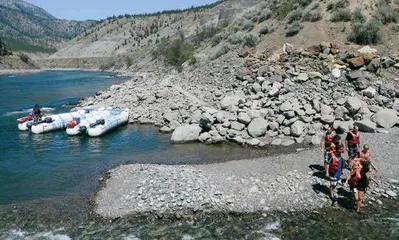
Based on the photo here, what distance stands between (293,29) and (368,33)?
7210 mm

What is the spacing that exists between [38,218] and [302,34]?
29884 millimetres

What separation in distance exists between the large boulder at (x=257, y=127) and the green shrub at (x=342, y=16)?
58.6ft

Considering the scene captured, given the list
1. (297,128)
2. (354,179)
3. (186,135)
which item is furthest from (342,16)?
(354,179)

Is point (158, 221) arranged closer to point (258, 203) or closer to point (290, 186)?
point (258, 203)

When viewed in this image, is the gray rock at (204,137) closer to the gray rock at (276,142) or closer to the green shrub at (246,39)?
the gray rock at (276,142)

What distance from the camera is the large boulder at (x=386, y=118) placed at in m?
22.1

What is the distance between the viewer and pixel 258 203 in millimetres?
14055

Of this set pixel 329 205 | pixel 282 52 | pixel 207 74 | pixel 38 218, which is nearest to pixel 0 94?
pixel 207 74

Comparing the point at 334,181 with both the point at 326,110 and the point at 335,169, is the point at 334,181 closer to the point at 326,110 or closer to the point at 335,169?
the point at 335,169

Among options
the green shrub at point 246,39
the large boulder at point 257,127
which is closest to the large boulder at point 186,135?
the large boulder at point 257,127

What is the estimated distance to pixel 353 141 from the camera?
16.2 m

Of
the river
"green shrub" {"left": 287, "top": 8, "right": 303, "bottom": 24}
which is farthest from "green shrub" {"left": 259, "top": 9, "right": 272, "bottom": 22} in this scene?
the river

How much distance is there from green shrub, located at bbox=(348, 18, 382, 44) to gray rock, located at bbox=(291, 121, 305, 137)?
45.6 feet

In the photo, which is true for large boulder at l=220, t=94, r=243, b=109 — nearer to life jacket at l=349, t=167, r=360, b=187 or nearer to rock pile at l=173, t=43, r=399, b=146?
rock pile at l=173, t=43, r=399, b=146
